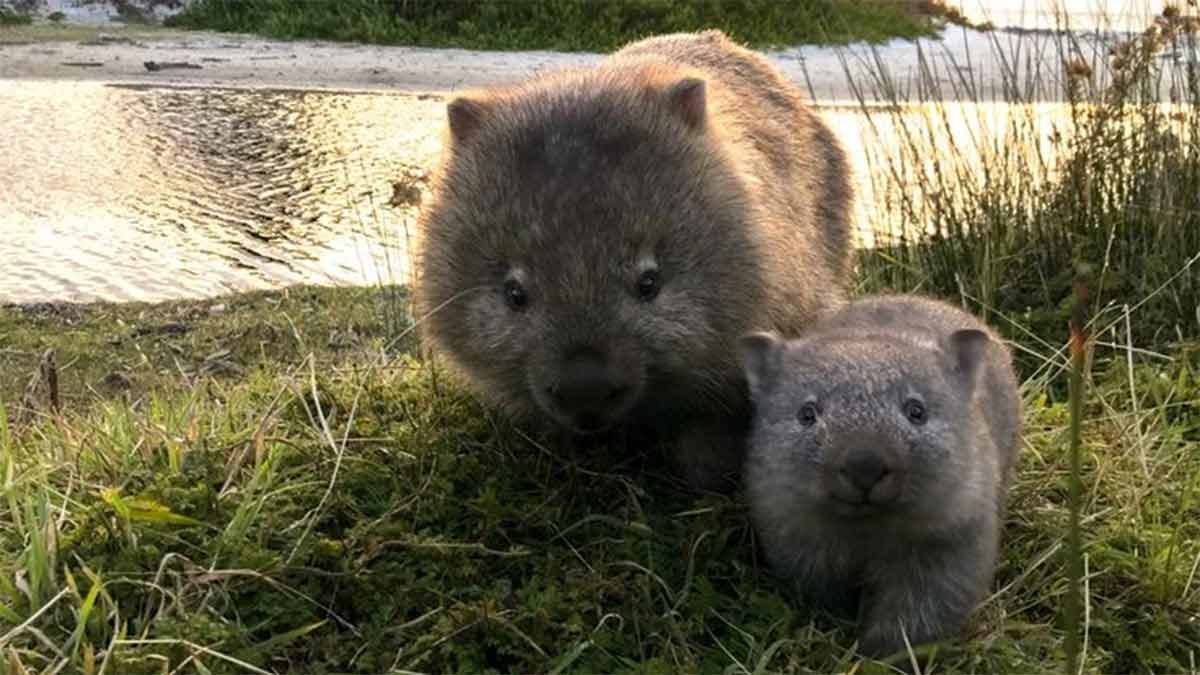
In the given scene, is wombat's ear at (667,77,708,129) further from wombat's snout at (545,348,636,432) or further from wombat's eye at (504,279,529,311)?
wombat's snout at (545,348,636,432)

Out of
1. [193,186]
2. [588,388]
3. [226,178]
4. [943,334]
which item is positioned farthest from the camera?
[226,178]

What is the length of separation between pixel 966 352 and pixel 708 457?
82 cm

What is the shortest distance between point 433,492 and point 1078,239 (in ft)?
12.6

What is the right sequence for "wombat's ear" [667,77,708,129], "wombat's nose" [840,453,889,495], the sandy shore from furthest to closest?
the sandy shore < "wombat's ear" [667,77,708,129] < "wombat's nose" [840,453,889,495]

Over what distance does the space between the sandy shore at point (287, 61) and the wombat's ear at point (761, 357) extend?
30.0ft

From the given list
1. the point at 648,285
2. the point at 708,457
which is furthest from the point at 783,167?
the point at 648,285

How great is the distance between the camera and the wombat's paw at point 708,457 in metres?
3.88

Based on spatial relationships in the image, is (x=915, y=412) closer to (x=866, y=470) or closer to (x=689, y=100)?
(x=866, y=470)

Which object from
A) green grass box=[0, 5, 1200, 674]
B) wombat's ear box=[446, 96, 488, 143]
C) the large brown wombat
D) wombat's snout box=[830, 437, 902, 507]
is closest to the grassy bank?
green grass box=[0, 5, 1200, 674]

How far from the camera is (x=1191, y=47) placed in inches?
249

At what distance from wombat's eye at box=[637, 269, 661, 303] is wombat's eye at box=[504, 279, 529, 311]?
11.5 inches

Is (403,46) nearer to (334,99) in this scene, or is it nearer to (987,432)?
(334,99)

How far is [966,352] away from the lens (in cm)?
349

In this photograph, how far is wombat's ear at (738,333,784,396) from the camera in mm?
3465
